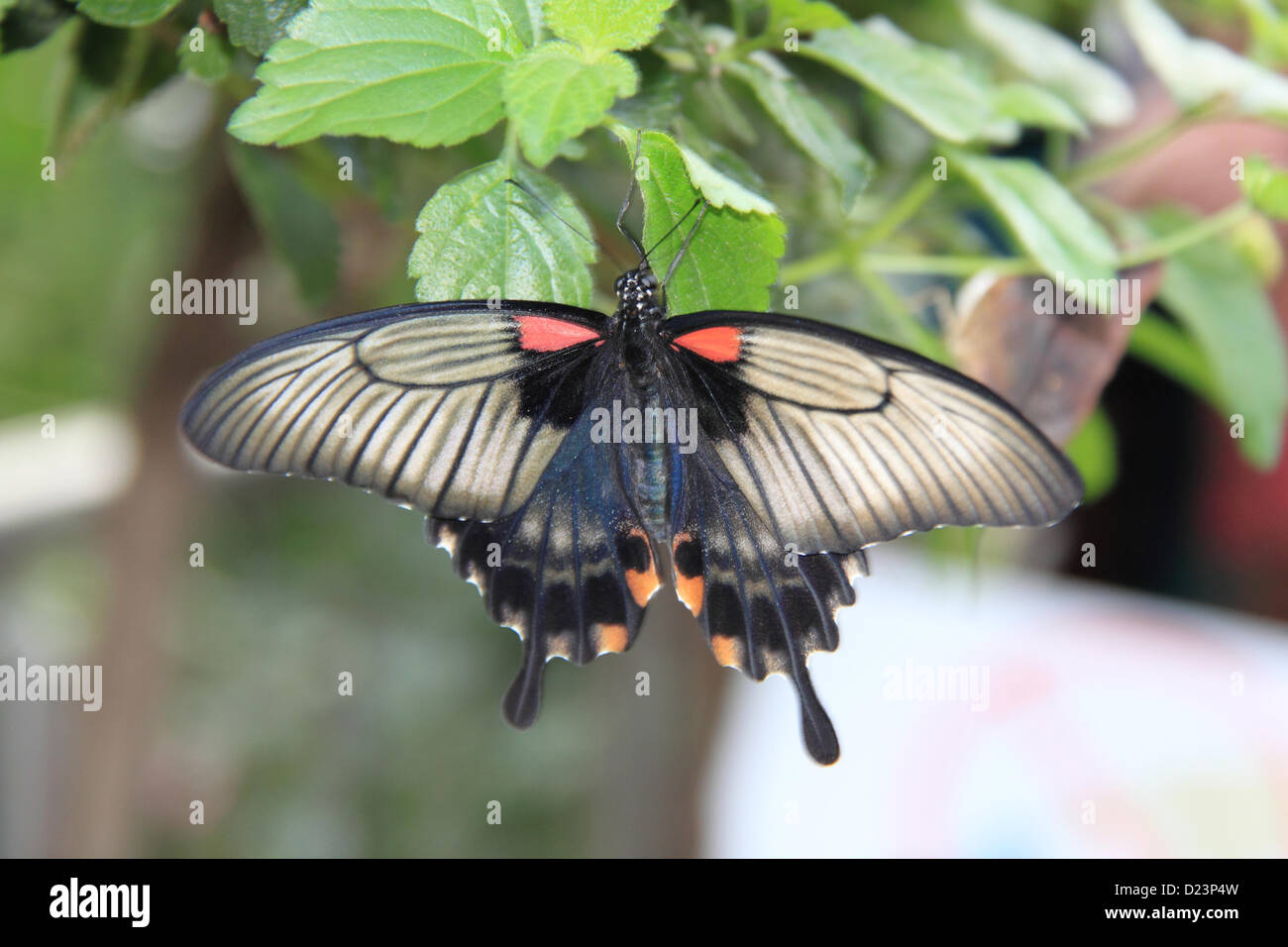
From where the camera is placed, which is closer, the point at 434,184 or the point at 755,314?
the point at 755,314

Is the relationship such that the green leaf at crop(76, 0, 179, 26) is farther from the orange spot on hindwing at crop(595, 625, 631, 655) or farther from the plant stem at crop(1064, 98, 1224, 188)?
the plant stem at crop(1064, 98, 1224, 188)

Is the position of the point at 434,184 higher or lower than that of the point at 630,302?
higher

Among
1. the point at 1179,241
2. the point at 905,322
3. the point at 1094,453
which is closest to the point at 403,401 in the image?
the point at 905,322

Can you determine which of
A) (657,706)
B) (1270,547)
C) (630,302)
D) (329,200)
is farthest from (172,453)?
(1270,547)

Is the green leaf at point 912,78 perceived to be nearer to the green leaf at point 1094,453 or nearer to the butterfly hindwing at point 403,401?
the butterfly hindwing at point 403,401

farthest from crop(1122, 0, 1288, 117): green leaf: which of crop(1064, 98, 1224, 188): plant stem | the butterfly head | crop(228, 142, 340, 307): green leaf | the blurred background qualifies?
crop(228, 142, 340, 307): green leaf

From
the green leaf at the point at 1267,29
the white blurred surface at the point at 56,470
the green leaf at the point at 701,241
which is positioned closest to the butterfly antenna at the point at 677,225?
the green leaf at the point at 701,241

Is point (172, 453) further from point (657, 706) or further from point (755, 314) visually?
point (755, 314)
